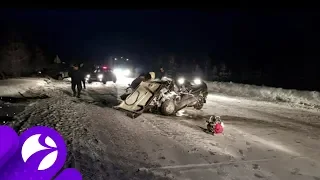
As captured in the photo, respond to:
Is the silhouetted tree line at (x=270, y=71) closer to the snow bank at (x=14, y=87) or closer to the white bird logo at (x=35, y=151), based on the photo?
the snow bank at (x=14, y=87)

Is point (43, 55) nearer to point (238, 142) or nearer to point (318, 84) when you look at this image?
point (318, 84)

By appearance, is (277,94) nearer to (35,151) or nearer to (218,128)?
(218,128)

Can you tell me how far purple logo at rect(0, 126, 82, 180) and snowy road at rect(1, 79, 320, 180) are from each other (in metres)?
3.13

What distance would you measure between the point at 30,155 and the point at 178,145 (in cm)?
570

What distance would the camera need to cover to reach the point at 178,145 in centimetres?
721

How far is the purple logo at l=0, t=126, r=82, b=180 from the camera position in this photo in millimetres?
1676

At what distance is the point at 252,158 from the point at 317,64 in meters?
40.9

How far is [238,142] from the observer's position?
7828 mm

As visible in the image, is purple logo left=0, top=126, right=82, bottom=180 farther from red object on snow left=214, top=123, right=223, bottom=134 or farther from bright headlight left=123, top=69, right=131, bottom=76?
bright headlight left=123, top=69, right=131, bottom=76

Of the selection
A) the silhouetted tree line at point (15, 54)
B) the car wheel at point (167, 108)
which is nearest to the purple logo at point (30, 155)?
the car wheel at point (167, 108)

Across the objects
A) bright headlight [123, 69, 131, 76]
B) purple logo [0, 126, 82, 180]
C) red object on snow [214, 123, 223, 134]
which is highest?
purple logo [0, 126, 82, 180]

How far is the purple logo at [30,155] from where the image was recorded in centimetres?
168

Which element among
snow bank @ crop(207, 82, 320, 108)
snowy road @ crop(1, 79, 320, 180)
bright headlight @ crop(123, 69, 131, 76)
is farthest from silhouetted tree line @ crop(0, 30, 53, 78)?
snowy road @ crop(1, 79, 320, 180)

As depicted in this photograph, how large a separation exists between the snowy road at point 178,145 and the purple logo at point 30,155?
3134 mm
